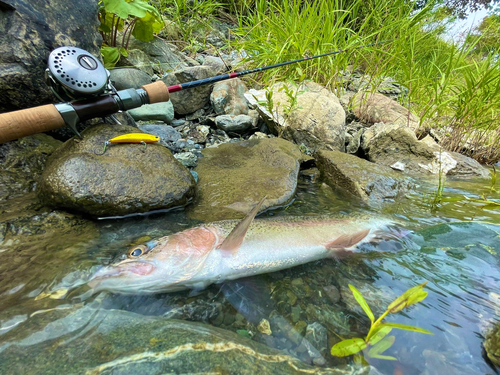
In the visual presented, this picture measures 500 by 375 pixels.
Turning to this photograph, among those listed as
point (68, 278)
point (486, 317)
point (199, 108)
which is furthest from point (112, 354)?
point (199, 108)

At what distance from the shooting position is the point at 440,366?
4.11ft

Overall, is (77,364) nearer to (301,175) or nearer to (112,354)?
(112,354)

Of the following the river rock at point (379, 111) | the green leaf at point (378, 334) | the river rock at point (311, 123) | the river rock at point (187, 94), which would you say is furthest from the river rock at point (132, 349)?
the river rock at point (379, 111)

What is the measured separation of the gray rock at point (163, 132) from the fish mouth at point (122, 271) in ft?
8.03

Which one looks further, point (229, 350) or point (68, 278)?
point (68, 278)

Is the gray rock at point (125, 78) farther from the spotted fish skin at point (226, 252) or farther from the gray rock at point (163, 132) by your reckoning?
the spotted fish skin at point (226, 252)

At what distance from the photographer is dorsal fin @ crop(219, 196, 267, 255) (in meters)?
1.74

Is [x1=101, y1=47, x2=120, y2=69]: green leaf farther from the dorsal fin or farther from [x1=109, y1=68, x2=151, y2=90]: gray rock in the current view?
the dorsal fin

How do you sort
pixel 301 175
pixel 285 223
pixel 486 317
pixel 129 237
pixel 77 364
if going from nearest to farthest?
pixel 77 364 → pixel 486 317 → pixel 129 237 → pixel 285 223 → pixel 301 175

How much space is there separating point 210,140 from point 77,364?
139 inches

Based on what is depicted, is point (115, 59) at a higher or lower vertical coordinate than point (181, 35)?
lower

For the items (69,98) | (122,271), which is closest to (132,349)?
(122,271)

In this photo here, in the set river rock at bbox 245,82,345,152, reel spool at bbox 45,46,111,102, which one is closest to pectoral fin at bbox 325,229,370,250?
river rock at bbox 245,82,345,152

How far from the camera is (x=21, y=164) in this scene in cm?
245
